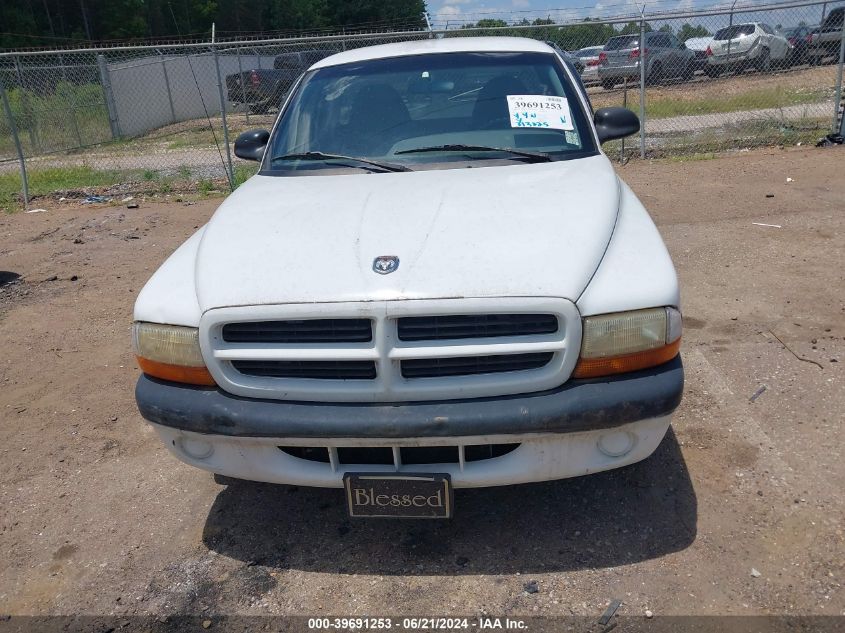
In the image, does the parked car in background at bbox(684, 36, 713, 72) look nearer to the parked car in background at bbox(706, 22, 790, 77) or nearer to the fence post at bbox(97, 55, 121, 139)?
the parked car in background at bbox(706, 22, 790, 77)

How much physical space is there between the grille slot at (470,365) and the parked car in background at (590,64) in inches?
504

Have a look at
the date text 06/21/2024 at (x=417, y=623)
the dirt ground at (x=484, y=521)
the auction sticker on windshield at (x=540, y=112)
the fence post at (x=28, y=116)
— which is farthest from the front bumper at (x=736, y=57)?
the date text 06/21/2024 at (x=417, y=623)

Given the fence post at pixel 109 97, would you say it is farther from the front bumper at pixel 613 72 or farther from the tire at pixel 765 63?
the tire at pixel 765 63

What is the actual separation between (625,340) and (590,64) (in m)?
17.6

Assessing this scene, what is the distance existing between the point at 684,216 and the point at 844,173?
2832 millimetres

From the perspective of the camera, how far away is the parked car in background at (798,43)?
1386 cm

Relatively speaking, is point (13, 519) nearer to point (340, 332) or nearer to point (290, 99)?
point (340, 332)

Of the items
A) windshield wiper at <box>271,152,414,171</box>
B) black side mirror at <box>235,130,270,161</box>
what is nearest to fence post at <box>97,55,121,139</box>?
black side mirror at <box>235,130,270,161</box>

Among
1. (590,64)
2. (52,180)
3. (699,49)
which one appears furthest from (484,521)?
(590,64)

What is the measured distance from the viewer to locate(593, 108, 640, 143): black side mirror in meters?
4.09

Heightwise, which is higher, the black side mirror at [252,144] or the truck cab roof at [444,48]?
the truck cab roof at [444,48]

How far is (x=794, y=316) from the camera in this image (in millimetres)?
4727

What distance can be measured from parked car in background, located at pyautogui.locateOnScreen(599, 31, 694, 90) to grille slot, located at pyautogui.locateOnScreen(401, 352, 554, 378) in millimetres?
9818

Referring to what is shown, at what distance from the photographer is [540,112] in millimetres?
3746
